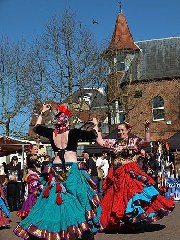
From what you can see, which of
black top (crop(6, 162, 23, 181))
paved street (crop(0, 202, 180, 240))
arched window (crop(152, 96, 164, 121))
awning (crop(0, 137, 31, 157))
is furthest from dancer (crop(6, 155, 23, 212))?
arched window (crop(152, 96, 164, 121))

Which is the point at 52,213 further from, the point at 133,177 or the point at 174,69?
the point at 174,69

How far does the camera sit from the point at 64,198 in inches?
227

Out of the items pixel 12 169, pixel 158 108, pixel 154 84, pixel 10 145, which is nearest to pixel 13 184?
pixel 12 169

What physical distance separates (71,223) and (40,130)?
4.24ft

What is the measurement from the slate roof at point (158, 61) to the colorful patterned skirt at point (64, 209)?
1327 inches

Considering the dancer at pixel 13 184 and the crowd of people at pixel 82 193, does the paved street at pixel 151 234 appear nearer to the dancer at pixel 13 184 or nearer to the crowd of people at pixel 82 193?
the crowd of people at pixel 82 193

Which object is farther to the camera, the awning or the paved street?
the awning

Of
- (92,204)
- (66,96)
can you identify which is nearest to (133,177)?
(92,204)

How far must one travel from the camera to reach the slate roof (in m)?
39.4

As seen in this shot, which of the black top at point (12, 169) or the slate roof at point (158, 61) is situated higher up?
the slate roof at point (158, 61)

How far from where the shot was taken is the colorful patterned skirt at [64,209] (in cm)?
557

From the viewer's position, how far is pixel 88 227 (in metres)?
5.73

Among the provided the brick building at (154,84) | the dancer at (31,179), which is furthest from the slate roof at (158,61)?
the dancer at (31,179)

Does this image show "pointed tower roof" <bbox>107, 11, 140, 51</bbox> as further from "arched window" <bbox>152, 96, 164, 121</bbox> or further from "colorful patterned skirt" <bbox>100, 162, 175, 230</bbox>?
"colorful patterned skirt" <bbox>100, 162, 175, 230</bbox>
